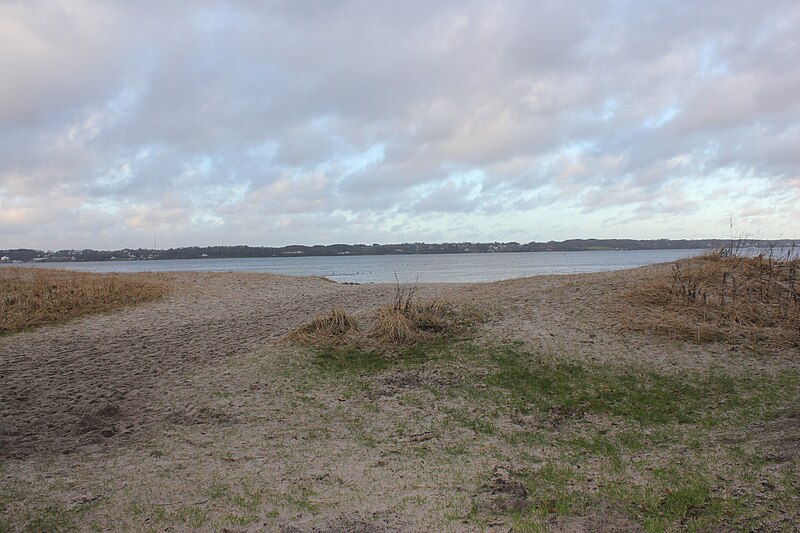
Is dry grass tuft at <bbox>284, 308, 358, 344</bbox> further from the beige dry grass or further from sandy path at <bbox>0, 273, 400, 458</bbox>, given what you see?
sandy path at <bbox>0, 273, 400, 458</bbox>

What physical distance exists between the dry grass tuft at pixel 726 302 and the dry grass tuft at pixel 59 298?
42.7 feet

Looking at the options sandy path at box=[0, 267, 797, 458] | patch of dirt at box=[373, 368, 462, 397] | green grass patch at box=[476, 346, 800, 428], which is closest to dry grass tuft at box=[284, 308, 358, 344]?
sandy path at box=[0, 267, 797, 458]

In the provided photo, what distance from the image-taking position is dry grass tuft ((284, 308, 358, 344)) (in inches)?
376

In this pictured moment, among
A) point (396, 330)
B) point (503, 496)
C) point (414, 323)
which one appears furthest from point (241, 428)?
point (414, 323)

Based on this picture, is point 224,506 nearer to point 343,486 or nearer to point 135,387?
point 343,486

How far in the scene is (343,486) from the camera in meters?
4.32

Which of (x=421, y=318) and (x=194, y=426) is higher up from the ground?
(x=421, y=318)

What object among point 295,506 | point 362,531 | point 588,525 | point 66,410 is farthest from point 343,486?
point 66,410

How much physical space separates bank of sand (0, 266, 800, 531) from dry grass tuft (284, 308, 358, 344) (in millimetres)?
512

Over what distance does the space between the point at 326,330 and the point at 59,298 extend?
30.2 feet

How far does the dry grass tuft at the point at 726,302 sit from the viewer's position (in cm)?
845

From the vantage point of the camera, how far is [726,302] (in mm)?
9867

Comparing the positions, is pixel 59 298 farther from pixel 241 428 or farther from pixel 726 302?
pixel 726 302

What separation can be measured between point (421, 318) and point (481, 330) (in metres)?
1.13
